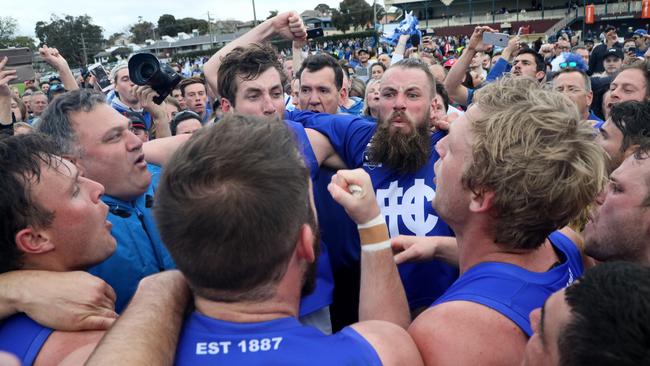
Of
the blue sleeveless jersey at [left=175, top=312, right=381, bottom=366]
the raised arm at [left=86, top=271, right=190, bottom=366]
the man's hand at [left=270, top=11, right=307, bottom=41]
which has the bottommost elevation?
the blue sleeveless jersey at [left=175, top=312, right=381, bottom=366]

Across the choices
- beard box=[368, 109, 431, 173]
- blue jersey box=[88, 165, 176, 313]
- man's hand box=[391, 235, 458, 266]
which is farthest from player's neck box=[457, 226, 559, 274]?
blue jersey box=[88, 165, 176, 313]

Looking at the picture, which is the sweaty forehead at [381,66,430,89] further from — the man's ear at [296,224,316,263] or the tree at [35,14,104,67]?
the tree at [35,14,104,67]

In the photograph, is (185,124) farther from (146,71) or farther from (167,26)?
(167,26)

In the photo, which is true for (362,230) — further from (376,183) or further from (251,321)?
(376,183)

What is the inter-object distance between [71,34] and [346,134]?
8361 centimetres

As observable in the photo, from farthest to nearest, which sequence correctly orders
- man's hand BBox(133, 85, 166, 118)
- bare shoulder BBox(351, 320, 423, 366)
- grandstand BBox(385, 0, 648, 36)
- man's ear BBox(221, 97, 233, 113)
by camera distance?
Result: grandstand BBox(385, 0, 648, 36) < man's hand BBox(133, 85, 166, 118) < man's ear BBox(221, 97, 233, 113) < bare shoulder BBox(351, 320, 423, 366)

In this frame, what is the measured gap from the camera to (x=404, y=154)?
2.75m

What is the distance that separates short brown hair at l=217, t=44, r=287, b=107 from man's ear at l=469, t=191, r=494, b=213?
1.92 meters

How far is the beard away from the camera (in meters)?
2.75

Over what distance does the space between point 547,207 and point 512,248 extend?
19 centimetres

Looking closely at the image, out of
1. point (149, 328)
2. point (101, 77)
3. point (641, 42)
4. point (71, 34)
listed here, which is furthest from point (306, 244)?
point (71, 34)

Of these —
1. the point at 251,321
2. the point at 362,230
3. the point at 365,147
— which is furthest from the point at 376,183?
the point at 251,321

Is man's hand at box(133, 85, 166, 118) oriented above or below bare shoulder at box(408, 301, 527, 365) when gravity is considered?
above

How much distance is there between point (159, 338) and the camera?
121 centimetres
